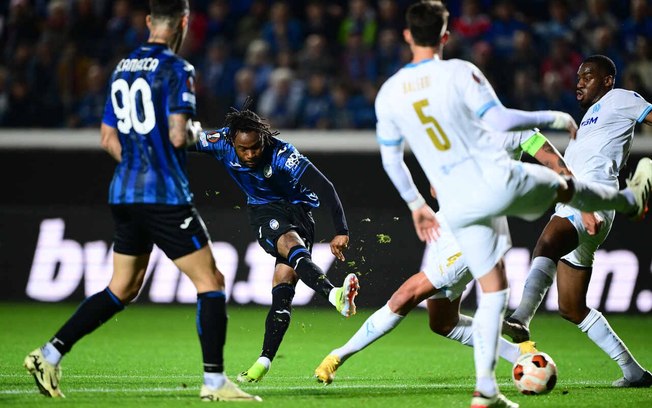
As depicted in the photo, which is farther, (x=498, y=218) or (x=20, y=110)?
(x=20, y=110)

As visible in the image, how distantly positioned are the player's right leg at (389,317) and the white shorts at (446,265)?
0.07m

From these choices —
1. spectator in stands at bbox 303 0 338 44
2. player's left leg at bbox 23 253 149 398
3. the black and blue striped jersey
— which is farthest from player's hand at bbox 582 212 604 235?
spectator in stands at bbox 303 0 338 44

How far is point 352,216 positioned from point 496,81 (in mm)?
2770

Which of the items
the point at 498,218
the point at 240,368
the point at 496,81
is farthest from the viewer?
the point at 496,81

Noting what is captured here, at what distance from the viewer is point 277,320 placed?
7453 mm

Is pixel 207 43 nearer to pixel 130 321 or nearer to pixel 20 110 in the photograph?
pixel 20 110

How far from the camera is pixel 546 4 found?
14.9 metres

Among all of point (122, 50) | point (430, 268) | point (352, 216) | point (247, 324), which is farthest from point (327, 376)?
point (122, 50)

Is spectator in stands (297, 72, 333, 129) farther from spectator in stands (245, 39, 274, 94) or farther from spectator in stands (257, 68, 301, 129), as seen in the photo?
spectator in stands (245, 39, 274, 94)

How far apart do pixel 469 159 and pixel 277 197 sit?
260 centimetres

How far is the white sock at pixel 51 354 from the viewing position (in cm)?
615

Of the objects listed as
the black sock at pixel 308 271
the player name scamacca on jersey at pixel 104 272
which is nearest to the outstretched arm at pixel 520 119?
the black sock at pixel 308 271

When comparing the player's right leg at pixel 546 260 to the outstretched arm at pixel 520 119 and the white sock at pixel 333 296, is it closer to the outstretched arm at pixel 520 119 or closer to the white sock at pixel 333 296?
the white sock at pixel 333 296

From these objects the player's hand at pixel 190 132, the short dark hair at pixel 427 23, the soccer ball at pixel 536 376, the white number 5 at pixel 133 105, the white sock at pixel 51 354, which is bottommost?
the soccer ball at pixel 536 376
